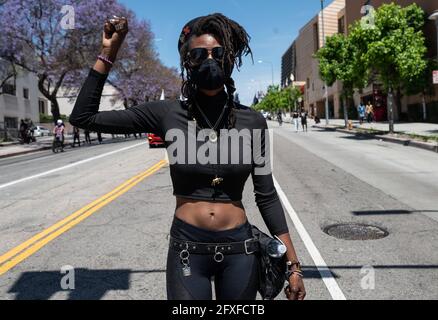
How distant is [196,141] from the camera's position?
2350 millimetres

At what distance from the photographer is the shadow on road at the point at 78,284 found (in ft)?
15.0

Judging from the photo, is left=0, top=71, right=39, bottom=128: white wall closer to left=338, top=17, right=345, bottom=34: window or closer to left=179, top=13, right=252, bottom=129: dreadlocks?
left=338, top=17, right=345, bottom=34: window

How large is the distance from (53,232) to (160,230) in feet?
5.40

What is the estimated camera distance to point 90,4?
34.2 meters

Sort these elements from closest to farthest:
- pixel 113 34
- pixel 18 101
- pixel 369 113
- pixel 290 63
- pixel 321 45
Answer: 1. pixel 113 34
2. pixel 369 113
3. pixel 18 101
4. pixel 321 45
5. pixel 290 63

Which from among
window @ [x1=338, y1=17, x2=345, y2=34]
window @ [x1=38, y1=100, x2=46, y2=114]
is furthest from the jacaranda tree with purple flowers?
window @ [x1=38, y1=100, x2=46, y2=114]

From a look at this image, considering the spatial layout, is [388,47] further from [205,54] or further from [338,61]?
[205,54]

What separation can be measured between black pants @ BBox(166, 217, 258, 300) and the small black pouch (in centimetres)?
6

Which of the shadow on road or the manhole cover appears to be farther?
the manhole cover

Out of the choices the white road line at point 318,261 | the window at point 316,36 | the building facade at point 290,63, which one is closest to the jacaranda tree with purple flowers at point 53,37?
the white road line at point 318,261

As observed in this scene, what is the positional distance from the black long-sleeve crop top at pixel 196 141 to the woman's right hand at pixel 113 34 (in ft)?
0.38

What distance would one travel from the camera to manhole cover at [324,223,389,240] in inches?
257

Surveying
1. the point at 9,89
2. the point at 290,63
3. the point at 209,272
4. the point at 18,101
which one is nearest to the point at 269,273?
the point at 209,272
